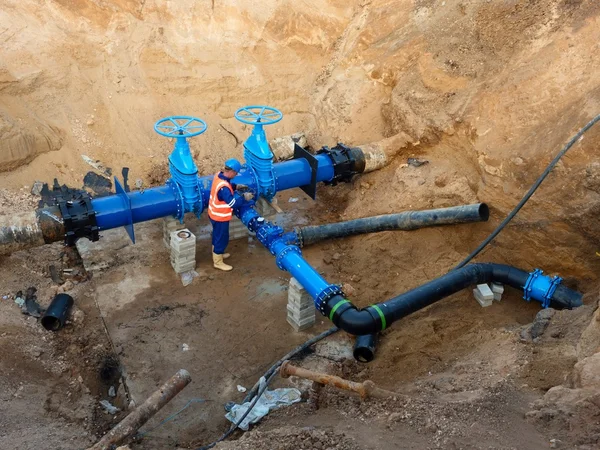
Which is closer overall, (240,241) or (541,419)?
(541,419)

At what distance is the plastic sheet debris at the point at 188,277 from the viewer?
8.10 metres

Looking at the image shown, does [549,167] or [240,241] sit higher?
[549,167]

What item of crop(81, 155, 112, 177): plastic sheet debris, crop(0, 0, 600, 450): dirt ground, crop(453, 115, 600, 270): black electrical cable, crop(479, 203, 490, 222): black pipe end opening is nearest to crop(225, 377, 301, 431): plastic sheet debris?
crop(0, 0, 600, 450): dirt ground

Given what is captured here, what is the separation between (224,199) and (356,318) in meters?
2.64

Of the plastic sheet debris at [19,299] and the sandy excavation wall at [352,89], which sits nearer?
the plastic sheet debris at [19,299]

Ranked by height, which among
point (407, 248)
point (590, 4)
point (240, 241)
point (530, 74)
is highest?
point (590, 4)

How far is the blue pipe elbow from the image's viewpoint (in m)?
6.90

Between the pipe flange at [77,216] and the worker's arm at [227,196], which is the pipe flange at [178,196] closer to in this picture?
the worker's arm at [227,196]

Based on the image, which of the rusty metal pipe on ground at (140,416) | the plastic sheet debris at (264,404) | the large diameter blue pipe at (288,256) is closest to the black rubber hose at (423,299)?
the large diameter blue pipe at (288,256)

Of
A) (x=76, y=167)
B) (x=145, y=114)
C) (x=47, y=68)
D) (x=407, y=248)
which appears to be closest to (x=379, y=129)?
(x=407, y=248)

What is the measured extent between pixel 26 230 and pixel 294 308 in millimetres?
3494

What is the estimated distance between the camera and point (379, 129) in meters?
9.98

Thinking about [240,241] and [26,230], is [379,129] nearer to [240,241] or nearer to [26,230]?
[240,241]

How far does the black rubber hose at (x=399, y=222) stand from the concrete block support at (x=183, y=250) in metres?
1.56
